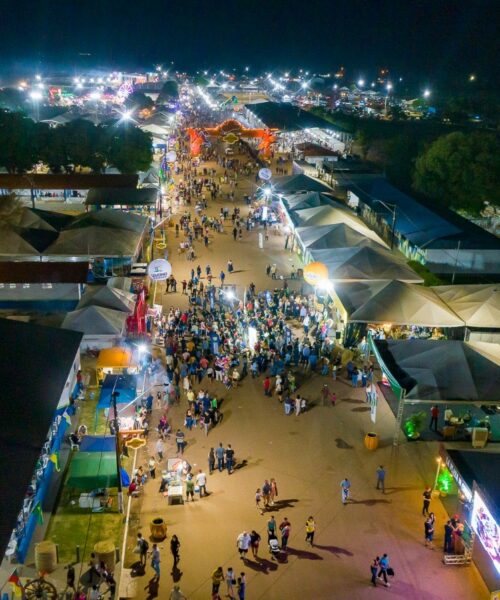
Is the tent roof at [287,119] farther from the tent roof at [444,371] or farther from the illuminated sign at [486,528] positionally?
the illuminated sign at [486,528]

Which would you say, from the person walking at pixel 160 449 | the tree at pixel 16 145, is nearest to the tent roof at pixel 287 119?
the tree at pixel 16 145

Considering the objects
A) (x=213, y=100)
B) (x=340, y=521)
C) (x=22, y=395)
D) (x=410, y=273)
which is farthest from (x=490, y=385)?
(x=213, y=100)

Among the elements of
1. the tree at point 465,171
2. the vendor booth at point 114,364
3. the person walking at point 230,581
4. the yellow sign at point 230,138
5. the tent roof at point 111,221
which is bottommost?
the person walking at point 230,581

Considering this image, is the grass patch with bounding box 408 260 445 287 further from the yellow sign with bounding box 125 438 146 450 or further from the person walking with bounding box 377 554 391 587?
the person walking with bounding box 377 554 391 587

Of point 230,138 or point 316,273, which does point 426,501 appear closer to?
point 316,273

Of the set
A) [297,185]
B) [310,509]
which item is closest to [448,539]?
[310,509]

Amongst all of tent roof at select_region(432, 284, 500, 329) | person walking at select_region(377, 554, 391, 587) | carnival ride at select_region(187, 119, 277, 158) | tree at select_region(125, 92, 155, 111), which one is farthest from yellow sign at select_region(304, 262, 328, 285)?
tree at select_region(125, 92, 155, 111)
